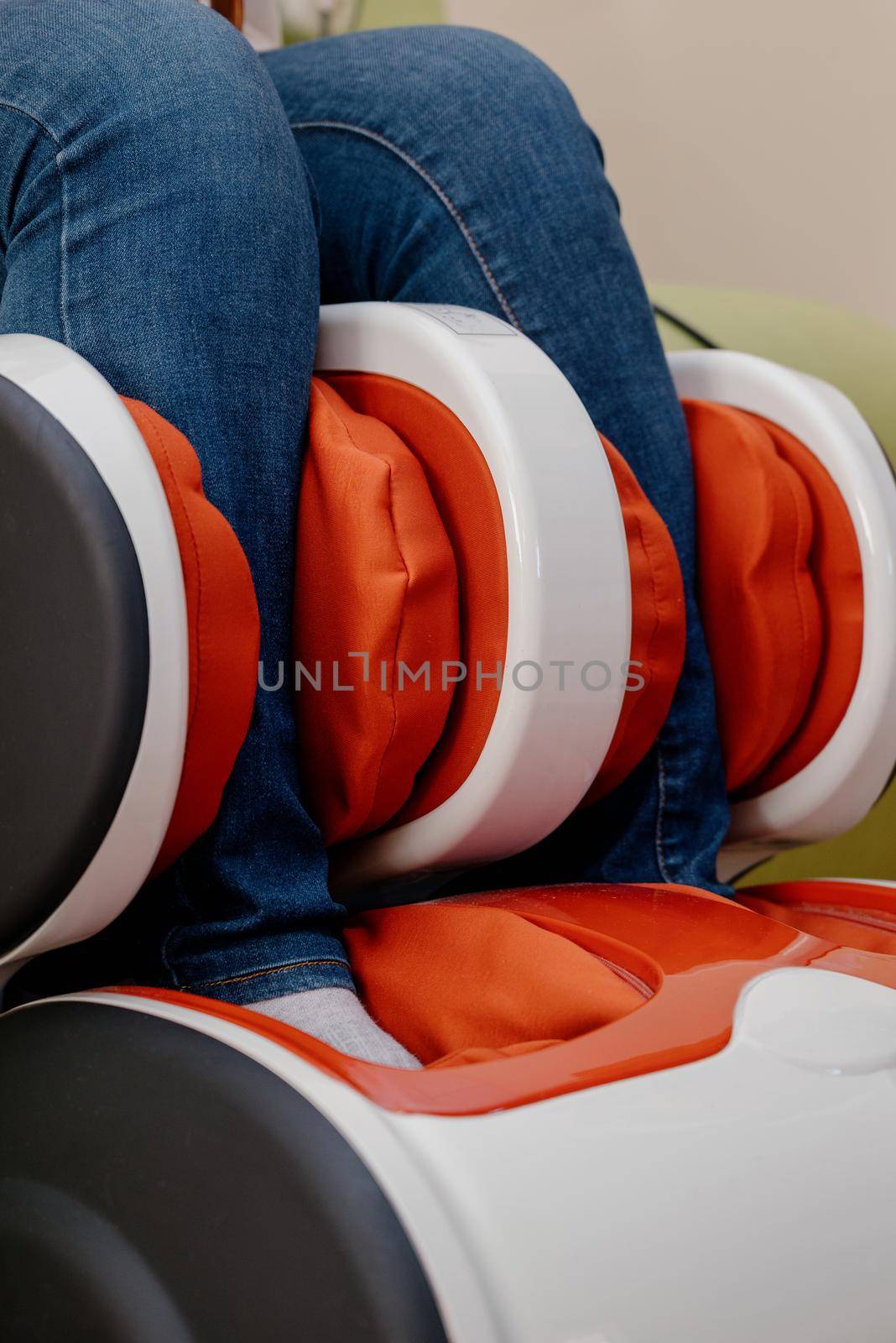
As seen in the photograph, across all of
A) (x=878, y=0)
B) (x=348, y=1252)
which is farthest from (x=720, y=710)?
(x=878, y=0)

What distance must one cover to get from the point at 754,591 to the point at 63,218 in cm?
39

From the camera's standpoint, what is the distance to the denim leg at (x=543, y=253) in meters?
0.65

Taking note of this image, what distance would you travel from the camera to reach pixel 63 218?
1.74 feet

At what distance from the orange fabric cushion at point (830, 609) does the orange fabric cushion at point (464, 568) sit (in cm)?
25

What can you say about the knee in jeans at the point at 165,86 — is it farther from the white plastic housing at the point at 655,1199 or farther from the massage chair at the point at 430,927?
the white plastic housing at the point at 655,1199

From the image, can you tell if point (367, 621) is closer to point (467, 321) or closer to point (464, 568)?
point (464, 568)

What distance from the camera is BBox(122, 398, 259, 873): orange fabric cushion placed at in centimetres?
44

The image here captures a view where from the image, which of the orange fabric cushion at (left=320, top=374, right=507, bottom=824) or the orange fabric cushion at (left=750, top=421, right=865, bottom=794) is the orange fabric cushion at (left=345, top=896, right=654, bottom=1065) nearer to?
the orange fabric cushion at (left=320, top=374, right=507, bottom=824)

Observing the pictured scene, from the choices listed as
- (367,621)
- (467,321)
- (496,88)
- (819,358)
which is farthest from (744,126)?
(367,621)

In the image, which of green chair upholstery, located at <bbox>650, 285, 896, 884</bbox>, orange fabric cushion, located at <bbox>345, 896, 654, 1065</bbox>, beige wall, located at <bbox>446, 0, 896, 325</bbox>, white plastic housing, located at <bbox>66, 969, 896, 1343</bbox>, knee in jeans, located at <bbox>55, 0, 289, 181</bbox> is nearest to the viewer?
white plastic housing, located at <bbox>66, 969, 896, 1343</bbox>

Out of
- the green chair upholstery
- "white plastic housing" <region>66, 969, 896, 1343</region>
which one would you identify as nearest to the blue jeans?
"white plastic housing" <region>66, 969, 896, 1343</region>

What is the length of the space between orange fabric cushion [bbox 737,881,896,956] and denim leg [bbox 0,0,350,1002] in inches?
10.1

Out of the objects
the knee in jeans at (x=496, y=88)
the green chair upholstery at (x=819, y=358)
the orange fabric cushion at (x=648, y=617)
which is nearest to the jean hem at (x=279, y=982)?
the orange fabric cushion at (x=648, y=617)

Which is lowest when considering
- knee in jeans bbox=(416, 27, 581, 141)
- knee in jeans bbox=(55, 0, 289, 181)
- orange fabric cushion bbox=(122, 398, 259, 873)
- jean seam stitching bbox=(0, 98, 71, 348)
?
orange fabric cushion bbox=(122, 398, 259, 873)
